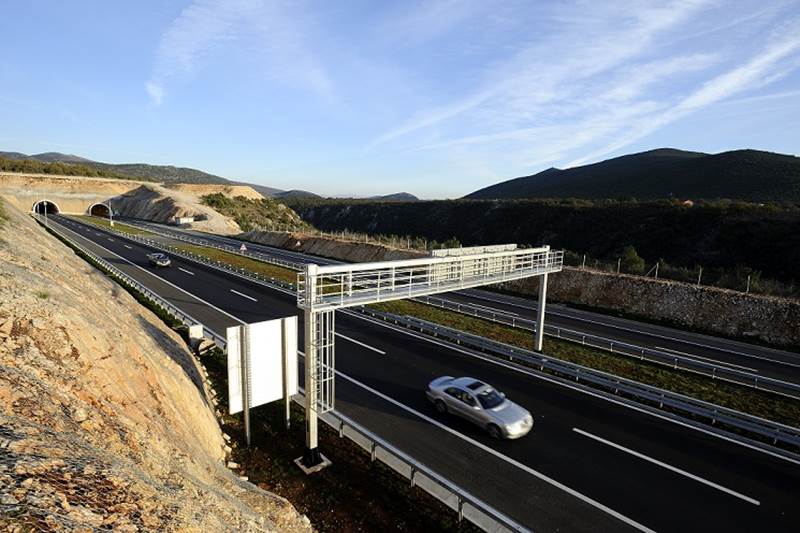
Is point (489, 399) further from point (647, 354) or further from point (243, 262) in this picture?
point (243, 262)

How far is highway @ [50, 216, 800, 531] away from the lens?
9.88 metres

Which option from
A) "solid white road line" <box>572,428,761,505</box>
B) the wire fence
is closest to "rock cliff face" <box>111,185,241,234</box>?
the wire fence

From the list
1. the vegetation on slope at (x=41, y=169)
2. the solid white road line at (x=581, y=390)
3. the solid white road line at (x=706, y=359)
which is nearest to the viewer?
the solid white road line at (x=581, y=390)

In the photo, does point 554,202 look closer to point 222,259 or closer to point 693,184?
point 693,184

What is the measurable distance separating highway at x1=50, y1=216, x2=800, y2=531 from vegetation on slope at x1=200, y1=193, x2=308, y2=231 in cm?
7973

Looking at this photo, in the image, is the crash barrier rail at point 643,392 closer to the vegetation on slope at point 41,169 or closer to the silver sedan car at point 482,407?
the silver sedan car at point 482,407

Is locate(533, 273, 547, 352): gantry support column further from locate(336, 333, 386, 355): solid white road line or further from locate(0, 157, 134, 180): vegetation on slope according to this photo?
locate(0, 157, 134, 180): vegetation on slope

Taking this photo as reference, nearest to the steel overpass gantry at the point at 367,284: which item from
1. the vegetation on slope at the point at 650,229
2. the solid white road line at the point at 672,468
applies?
the solid white road line at the point at 672,468

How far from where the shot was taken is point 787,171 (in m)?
79.8

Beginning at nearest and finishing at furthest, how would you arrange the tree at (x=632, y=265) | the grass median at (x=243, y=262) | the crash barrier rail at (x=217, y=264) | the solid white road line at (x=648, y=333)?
the solid white road line at (x=648, y=333), the crash barrier rail at (x=217, y=264), the tree at (x=632, y=265), the grass median at (x=243, y=262)

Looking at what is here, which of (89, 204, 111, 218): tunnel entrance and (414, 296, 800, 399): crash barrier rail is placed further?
(89, 204, 111, 218): tunnel entrance

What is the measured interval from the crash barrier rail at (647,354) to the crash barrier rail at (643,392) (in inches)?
194

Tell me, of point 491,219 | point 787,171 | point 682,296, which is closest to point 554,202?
point 491,219

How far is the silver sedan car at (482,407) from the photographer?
12727 millimetres
